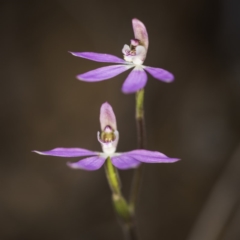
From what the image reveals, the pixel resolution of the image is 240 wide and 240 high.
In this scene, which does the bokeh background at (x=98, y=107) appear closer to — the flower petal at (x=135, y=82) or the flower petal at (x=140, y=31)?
the flower petal at (x=140, y=31)

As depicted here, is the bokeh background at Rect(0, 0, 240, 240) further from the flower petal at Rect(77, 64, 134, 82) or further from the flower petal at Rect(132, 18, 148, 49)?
the flower petal at Rect(77, 64, 134, 82)

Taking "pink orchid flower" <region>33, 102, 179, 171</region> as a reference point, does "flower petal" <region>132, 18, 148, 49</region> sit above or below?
above

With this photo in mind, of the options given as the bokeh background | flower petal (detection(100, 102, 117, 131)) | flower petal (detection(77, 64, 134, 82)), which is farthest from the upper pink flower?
the bokeh background

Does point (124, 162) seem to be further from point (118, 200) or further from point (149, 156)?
point (118, 200)

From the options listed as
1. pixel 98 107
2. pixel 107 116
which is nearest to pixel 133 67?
pixel 107 116

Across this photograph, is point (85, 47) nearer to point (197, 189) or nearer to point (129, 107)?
point (129, 107)

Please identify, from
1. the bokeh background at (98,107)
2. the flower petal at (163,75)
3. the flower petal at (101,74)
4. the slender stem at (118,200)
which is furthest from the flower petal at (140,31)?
the bokeh background at (98,107)
